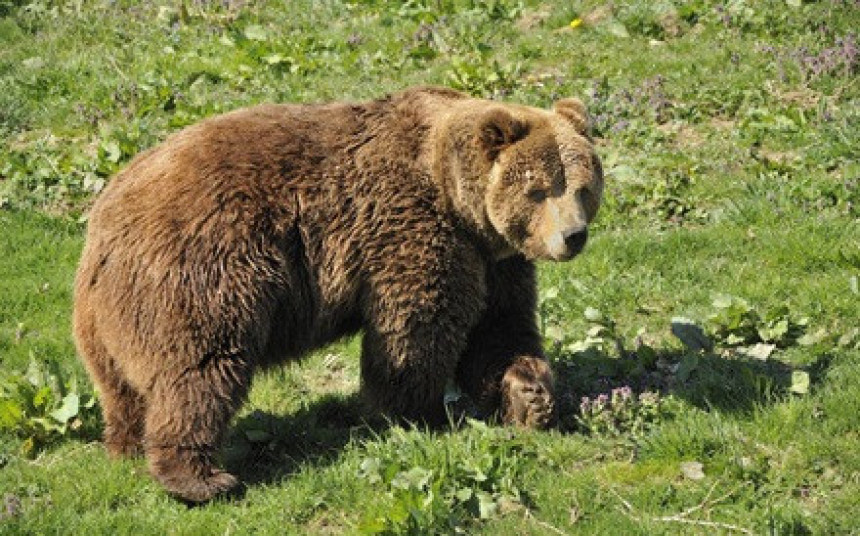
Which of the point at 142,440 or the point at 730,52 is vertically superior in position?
the point at 730,52

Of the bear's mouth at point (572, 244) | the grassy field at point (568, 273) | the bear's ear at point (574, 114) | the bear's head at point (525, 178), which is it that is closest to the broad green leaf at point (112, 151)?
the grassy field at point (568, 273)

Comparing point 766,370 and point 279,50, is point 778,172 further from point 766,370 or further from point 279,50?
point 279,50

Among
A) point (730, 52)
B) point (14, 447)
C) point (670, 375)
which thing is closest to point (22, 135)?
point (14, 447)

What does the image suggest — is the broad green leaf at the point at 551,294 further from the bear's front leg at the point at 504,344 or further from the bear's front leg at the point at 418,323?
the bear's front leg at the point at 418,323

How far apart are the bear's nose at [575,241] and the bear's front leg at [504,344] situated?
2.29ft

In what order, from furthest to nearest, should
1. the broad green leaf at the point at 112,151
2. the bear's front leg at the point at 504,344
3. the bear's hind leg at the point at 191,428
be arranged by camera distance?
the broad green leaf at the point at 112,151, the bear's front leg at the point at 504,344, the bear's hind leg at the point at 191,428

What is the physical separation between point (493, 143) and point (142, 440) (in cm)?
244

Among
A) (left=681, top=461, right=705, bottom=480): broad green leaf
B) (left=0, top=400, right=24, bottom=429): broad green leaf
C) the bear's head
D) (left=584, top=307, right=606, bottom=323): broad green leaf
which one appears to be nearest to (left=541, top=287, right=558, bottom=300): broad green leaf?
(left=584, top=307, right=606, bottom=323): broad green leaf

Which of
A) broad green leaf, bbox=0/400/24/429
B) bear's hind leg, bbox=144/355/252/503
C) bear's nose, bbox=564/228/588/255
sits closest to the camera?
bear's hind leg, bbox=144/355/252/503

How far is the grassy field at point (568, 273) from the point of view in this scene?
6363 millimetres

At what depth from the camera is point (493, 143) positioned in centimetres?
711

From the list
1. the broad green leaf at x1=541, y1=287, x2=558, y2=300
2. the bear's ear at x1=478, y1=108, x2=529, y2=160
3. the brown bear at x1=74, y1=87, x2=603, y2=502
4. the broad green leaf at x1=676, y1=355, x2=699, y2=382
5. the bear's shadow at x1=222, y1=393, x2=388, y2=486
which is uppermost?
the bear's ear at x1=478, y1=108, x2=529, y2=160

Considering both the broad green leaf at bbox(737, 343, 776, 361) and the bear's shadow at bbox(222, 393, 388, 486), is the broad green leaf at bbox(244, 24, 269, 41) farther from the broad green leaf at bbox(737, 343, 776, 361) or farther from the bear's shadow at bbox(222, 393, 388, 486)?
the broad green leaf at bbox(737, 343, 776, 361)

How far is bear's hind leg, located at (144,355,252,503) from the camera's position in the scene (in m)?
6.66
